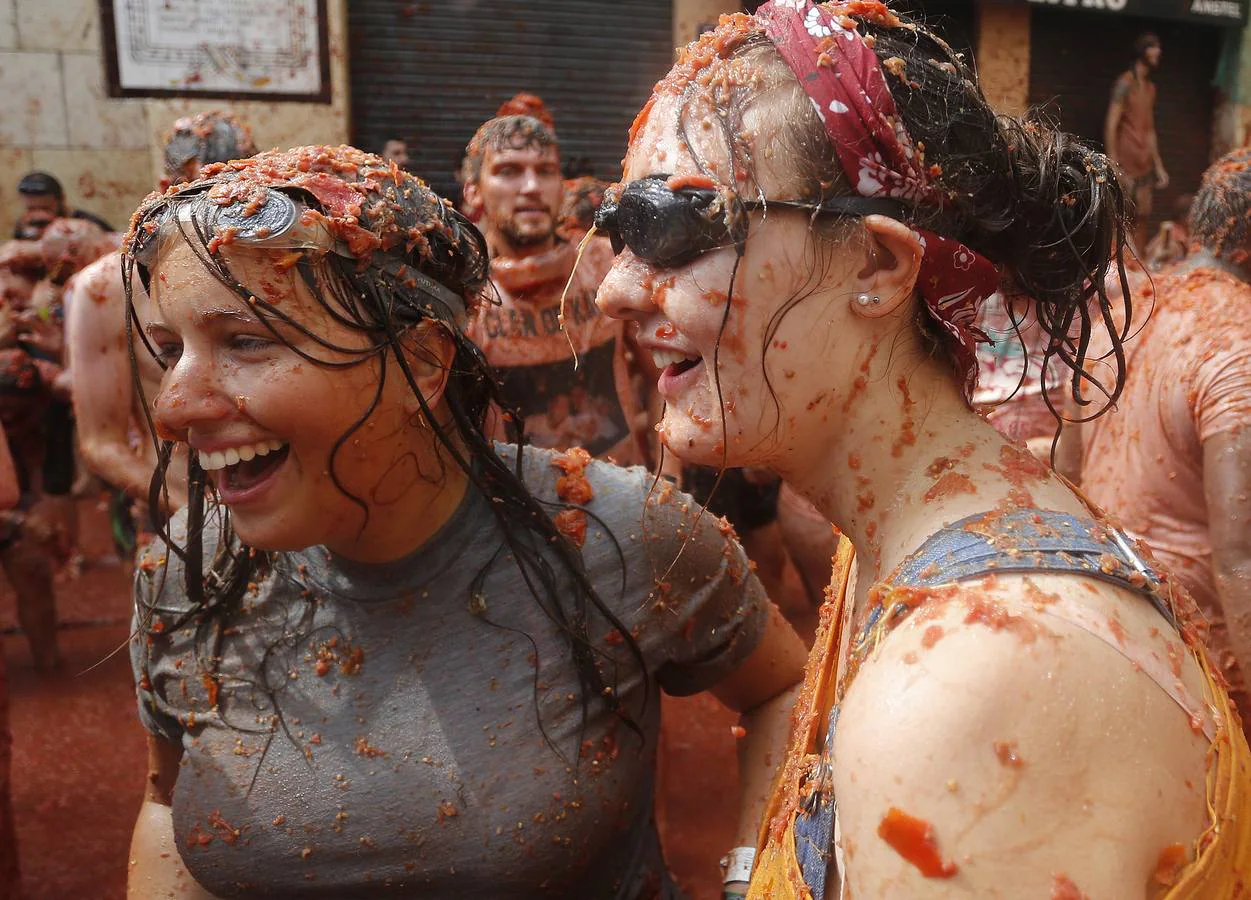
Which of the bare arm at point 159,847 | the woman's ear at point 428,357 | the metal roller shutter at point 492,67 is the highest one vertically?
the metal roller shutter at point 492,67

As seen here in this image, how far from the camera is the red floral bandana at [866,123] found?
1.32 metres

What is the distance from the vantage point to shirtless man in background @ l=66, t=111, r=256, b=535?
4070mm

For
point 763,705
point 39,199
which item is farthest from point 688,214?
point 39,199

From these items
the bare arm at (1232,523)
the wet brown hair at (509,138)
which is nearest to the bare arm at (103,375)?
the wet brown hair at (509,138)

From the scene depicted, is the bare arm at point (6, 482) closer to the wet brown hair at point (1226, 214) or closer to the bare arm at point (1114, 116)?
the wet brown hair at point (1226, 214)

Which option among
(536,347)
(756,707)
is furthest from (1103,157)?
(536,347)

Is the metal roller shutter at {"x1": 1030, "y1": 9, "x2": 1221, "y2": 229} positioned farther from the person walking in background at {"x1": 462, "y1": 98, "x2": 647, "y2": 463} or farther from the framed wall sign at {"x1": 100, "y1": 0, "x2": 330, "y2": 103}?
the person walking in background at {"x1": 462, "y1": 98, "x2": 647, "y2": 463}

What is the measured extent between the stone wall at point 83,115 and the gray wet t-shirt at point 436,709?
7.19m

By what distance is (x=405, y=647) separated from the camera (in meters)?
1.92

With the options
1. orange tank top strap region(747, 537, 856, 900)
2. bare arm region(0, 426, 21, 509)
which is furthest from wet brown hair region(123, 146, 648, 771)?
bare arm region(0, 426, 21, 509)

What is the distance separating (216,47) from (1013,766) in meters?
8.62

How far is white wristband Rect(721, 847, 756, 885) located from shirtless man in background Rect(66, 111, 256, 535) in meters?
2.82

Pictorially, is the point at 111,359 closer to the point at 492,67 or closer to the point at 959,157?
the point at 959,157

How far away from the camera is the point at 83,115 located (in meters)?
8.12
